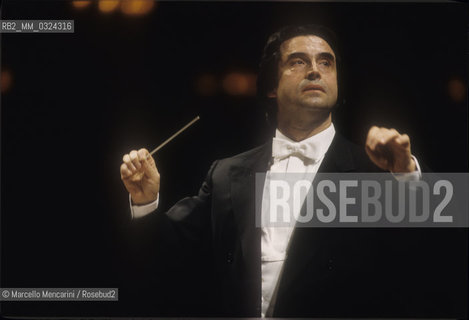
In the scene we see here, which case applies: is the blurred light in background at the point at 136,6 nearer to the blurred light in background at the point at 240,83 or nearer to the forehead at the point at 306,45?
the blurred light in background at the point at 240,83

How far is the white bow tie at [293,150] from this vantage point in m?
3.66

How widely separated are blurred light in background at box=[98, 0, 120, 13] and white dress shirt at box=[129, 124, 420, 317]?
1348 mm

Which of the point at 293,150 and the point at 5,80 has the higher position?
the point at 5,80

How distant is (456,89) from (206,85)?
1.67 metres

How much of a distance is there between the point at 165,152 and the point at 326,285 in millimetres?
1360

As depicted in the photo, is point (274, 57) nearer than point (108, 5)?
Yes

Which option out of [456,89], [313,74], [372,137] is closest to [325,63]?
[313,74]

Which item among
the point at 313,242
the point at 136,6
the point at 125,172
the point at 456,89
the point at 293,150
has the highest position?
the point at 136,6

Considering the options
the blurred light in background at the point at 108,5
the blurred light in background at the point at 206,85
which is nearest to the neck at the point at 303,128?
the blurred light in background at the point at 206,85

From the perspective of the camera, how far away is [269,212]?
3.65 meters

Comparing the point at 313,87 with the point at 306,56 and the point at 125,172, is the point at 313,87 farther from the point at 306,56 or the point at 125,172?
the point at 125,172

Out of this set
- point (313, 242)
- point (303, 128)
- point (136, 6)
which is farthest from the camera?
point (136, 6)

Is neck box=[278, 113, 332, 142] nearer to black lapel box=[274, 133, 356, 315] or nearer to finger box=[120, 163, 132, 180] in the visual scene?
black lapel box=[274, 133, 356, 315]

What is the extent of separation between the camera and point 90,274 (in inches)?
147
